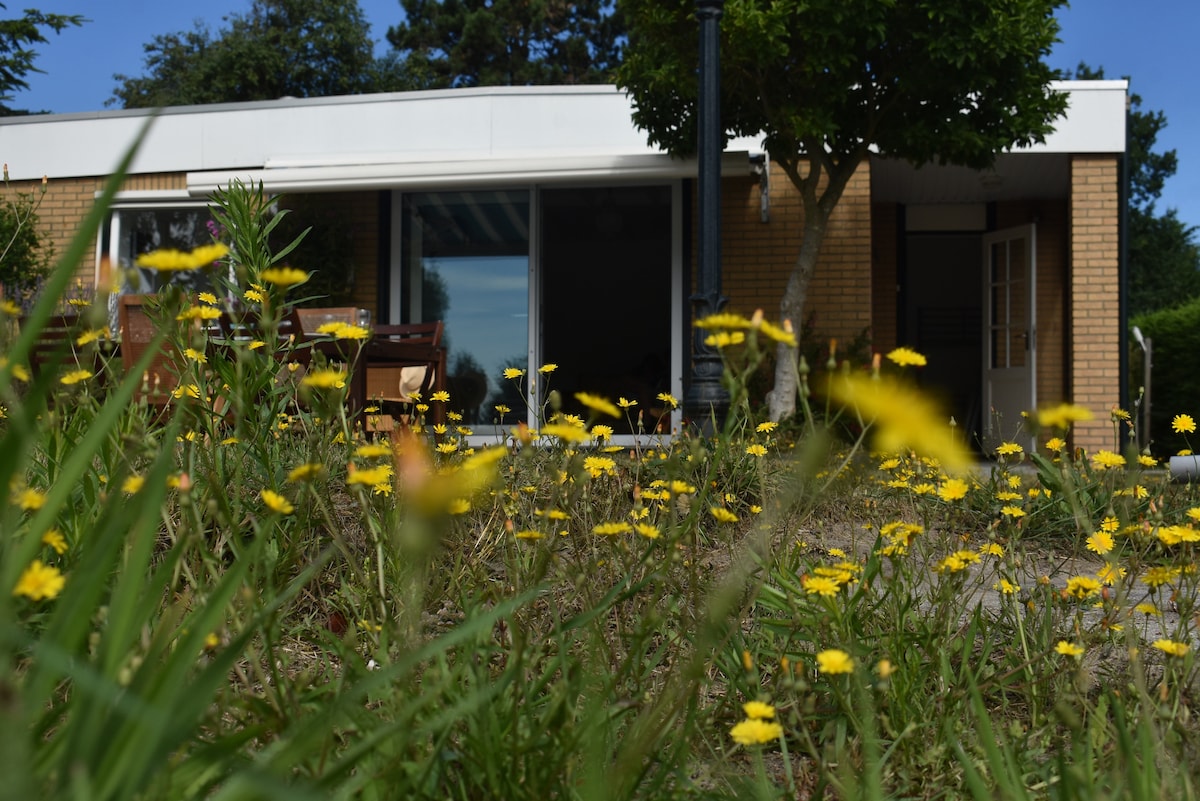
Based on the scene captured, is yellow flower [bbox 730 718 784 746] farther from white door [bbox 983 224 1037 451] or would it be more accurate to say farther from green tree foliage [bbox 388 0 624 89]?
green tree foliage [bbox 388 0 624 89]

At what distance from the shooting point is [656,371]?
8.84m

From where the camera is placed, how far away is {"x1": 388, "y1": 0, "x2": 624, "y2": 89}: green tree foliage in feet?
82.1

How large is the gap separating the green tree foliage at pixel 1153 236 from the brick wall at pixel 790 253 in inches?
940

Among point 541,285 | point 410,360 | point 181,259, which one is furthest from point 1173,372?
point 181,259

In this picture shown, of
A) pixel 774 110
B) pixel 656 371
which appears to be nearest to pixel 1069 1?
pixel 774 110

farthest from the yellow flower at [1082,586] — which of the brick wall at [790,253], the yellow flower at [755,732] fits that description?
the brick wall at [790,253]

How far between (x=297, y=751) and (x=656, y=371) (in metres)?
8.12

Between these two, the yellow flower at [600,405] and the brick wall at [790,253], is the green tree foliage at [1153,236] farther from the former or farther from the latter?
the yellow flower at [600,405]

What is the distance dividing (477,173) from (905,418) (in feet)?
24.7

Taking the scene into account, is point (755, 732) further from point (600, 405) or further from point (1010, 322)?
point (1010, 322)

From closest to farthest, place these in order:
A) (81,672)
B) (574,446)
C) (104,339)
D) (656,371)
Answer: (81,672)
(574,446)
(104,339)
(656,371)

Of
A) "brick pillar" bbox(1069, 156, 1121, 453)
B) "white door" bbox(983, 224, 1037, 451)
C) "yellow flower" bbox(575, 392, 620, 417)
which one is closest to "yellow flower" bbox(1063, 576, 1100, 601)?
"yellow flower" bbox(575, 392, 620, 417)

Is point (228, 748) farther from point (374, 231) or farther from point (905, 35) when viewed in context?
point (374, 231)

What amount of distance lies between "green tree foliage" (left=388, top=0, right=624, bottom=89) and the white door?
16.4 metres
